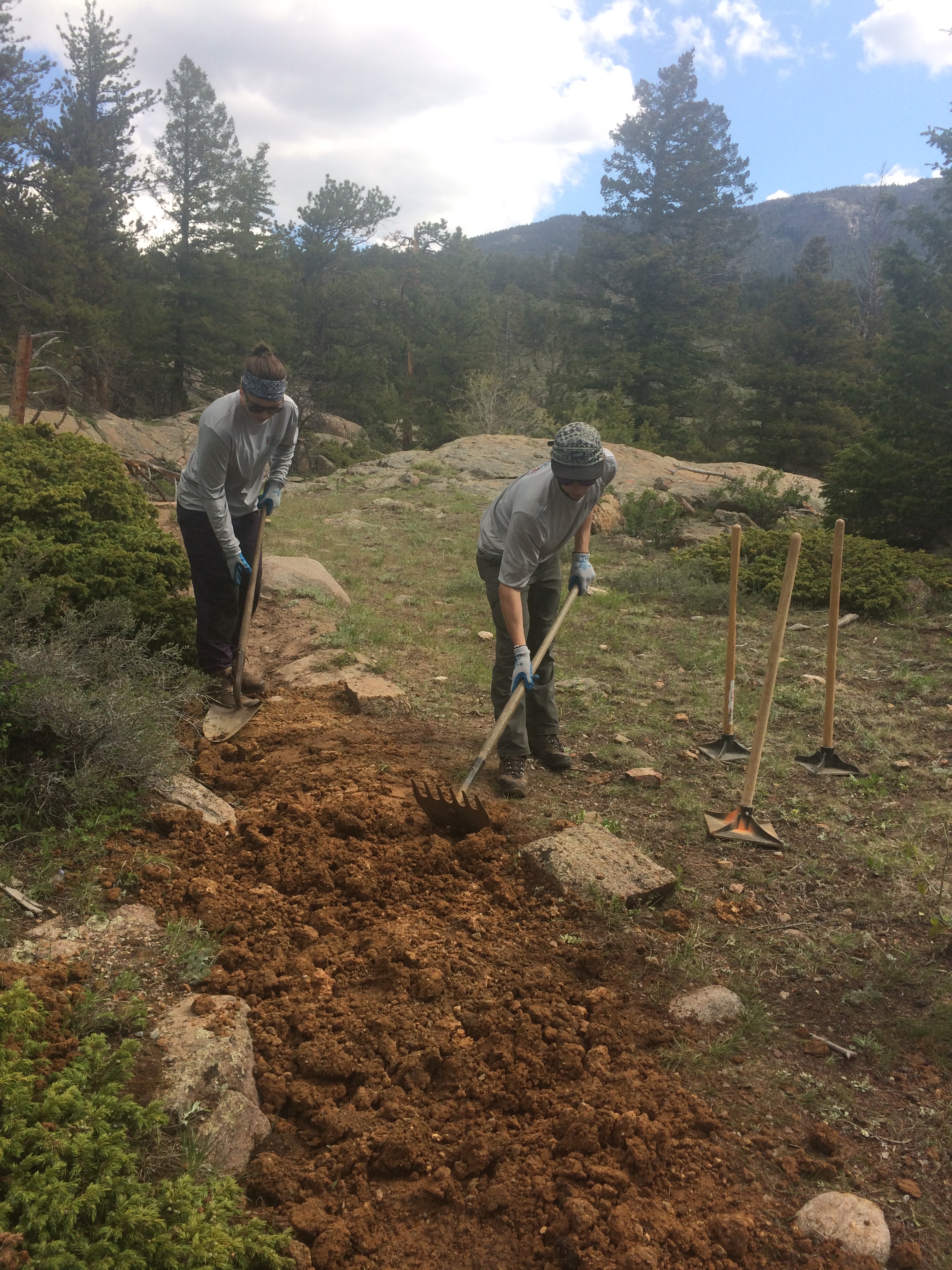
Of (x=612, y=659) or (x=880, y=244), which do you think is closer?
(x=612, y=659)

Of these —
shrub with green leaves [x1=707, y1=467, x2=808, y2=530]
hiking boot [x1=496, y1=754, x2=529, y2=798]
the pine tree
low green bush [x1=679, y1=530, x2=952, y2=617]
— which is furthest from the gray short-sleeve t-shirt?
the pine tree

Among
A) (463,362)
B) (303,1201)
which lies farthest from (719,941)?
(463,362)

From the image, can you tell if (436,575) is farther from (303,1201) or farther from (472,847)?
(303,1201)

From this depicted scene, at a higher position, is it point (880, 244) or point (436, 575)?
point (880, 244)

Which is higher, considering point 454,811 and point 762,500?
point 762,500

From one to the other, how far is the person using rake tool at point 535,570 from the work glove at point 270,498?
1.43 m

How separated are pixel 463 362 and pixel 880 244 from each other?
2989cm

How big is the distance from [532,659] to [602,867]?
4.08ft

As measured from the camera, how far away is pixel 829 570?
320 inches

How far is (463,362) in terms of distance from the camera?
31.1 meters

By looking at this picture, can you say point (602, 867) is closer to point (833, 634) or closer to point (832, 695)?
point (832, 695)

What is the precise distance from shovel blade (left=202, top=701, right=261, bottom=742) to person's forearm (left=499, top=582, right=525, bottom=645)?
174 cm

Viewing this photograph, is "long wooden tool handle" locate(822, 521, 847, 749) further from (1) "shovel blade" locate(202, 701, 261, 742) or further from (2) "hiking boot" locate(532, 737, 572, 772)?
(1) "shovel blade" locate(202, 701, 261, 742)

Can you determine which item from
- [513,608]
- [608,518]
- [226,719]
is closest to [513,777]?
[513,608]
